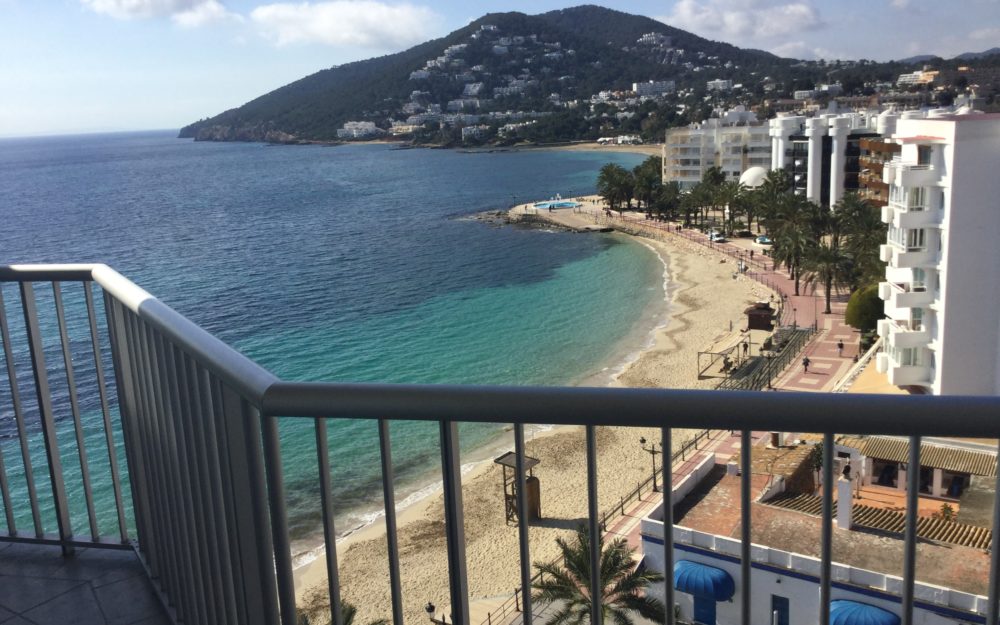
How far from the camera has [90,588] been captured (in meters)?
3.12

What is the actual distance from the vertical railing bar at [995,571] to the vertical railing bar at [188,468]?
1.72 meters

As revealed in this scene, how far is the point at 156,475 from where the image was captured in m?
2.76

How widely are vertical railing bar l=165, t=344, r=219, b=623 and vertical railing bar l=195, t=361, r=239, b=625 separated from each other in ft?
0.20

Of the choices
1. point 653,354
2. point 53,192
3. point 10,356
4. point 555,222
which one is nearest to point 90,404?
point 653,354

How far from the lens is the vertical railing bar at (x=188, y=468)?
7.34ft

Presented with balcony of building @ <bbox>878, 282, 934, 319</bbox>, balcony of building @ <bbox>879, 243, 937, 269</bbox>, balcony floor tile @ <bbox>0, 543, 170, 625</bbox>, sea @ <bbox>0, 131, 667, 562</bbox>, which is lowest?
sea @ <bbox>0, 131, 667, 562</bbox>

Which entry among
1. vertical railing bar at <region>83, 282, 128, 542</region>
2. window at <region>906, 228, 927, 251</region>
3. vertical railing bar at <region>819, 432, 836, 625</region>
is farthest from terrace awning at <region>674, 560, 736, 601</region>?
window at <region>906, 228, 927, 251</region>

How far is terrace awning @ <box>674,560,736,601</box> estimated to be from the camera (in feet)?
7.82

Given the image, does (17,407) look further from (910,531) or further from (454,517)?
(910,531)

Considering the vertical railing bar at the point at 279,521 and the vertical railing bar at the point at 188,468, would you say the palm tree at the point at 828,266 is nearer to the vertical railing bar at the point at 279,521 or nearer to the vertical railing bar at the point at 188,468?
the vertical railing bar at the point at 188,468

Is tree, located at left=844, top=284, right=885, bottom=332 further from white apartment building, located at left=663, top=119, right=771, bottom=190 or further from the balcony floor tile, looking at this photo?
white apartment building, located at left=663, top=119, right=771, bottom=190

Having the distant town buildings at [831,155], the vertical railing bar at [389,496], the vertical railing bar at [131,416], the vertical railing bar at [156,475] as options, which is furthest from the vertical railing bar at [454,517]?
the distant town buildings at [831,155]

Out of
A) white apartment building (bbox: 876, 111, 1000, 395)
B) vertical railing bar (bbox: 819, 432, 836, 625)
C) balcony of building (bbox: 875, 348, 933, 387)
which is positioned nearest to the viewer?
vertical railing bar (bbox: 819, 432, 836, 625)

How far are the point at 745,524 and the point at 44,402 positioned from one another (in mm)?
2660
